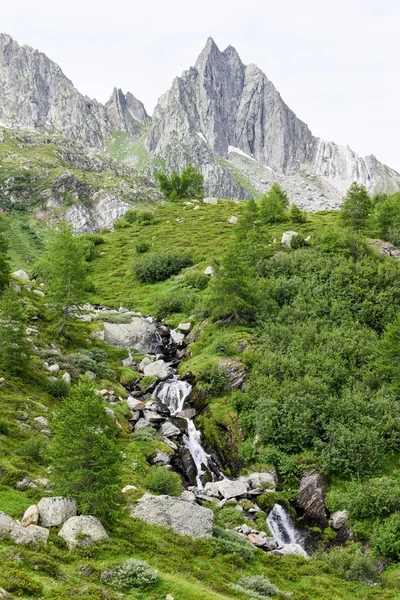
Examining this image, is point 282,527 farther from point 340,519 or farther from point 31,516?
Answer: point 31,516

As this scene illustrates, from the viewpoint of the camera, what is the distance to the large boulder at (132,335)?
4731cm

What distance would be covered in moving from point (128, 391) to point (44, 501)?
21.5 m

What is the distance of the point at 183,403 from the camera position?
35781mm

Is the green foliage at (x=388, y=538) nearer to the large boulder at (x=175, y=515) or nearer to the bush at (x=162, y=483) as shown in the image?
the large boulder at (x=175, y=515)

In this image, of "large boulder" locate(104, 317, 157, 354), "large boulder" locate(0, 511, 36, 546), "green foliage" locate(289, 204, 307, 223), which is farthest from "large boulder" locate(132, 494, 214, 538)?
"green foliage" locate(289, 204, 307, 223)

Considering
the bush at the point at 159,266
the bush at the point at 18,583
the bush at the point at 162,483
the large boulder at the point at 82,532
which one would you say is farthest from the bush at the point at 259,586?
the bush at the point at 159,266

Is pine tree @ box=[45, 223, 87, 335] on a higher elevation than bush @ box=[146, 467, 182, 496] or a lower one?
higher

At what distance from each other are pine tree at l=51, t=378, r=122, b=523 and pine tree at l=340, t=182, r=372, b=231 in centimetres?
6436

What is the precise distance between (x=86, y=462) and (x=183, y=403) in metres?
20.6

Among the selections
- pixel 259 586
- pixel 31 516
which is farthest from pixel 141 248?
pixel 259 586

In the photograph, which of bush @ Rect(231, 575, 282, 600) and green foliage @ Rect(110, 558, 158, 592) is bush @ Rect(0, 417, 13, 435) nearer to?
green foliage @ Rect(110, 558, 158, 592)

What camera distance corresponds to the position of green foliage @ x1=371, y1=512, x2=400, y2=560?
21.0m

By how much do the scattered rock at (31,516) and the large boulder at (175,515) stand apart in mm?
4989

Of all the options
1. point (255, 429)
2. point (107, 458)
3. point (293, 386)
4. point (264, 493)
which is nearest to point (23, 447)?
point (107, 458)
